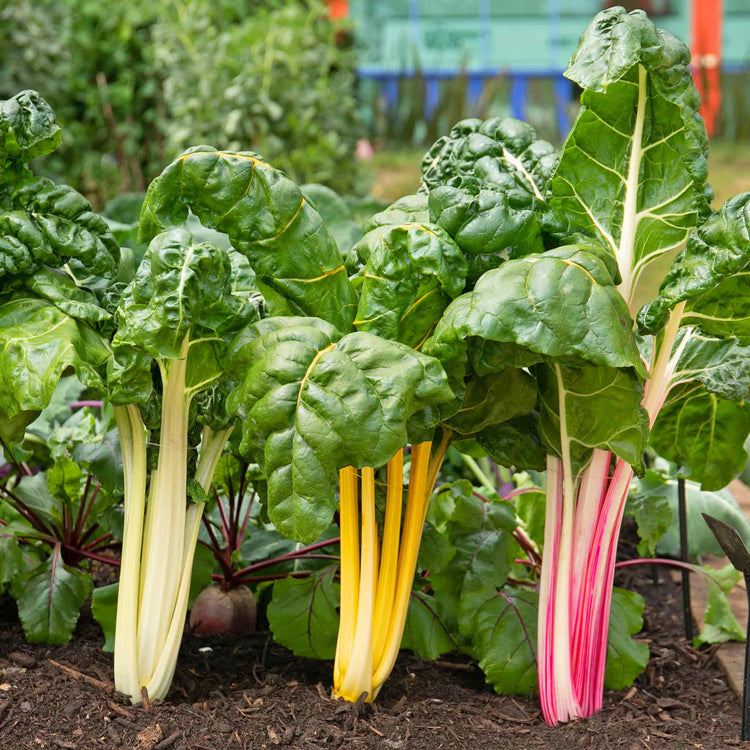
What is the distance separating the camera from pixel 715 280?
5.32 feet

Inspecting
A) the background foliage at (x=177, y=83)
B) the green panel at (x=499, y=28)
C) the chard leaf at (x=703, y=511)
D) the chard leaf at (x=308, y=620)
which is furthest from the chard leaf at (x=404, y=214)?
the green panel at (x=499, y=28)

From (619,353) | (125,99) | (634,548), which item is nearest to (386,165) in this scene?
(125,99)

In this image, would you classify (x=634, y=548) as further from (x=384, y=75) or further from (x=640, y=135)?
(x=384, y=75)

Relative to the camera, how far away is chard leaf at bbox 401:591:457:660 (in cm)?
201

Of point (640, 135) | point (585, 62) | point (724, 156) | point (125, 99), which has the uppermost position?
point (585, 62)

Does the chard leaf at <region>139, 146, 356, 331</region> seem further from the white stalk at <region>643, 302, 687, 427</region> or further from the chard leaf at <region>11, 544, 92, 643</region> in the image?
the chard leaf at <region>11, 544, 92, 643</region>

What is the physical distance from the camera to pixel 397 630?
1.81 metres

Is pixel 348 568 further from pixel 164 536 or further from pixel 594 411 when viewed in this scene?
pixel 594 411

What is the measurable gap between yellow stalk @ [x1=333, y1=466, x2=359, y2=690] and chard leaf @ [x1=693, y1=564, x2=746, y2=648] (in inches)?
35.1

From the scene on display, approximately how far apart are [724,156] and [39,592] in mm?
8796

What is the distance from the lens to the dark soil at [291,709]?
1.67 meters

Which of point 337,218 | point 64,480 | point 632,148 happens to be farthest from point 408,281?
point 337,218

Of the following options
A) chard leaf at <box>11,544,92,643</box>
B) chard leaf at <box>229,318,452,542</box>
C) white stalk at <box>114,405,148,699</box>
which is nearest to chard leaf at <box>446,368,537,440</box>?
chard leaf at <box>229,318,452,542</box>

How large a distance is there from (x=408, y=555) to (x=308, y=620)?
287mm
